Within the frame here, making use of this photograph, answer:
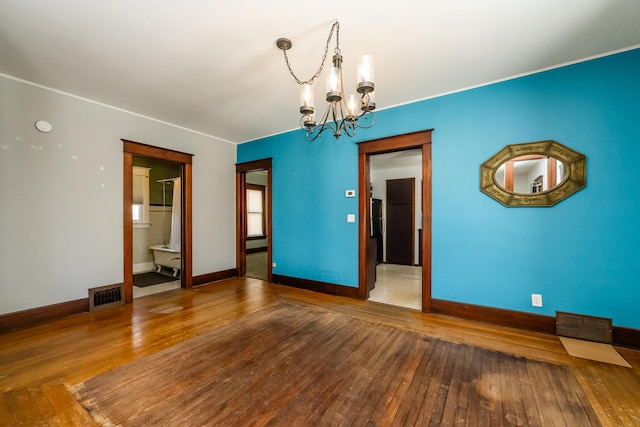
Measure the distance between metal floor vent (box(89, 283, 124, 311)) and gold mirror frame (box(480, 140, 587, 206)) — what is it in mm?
4831

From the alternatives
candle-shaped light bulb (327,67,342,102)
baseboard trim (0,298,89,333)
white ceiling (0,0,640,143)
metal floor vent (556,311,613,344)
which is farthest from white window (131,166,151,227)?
metal floor vent (556,311,613,344)

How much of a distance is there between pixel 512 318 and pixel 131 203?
499cm

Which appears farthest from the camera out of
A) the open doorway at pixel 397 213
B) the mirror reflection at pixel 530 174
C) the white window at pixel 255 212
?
the white window at pixel 255 212

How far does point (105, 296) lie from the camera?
3.40m

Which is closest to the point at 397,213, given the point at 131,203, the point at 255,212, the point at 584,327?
the point at 584,327

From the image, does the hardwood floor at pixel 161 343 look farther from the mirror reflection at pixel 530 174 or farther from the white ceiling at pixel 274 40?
the white ceiling at pixel 274 40

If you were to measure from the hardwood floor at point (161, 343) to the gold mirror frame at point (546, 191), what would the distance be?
1365 mm

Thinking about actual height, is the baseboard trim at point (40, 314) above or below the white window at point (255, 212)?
below

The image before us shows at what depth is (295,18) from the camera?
1.90 metres

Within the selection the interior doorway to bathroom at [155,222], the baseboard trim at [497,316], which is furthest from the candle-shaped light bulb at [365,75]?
the interior doorway to bathroom at [155,222]

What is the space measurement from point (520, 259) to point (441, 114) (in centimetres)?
187

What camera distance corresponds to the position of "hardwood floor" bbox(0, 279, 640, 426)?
5.33ft

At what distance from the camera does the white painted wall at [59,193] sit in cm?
276

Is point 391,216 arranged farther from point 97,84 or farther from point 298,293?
point 97,84
